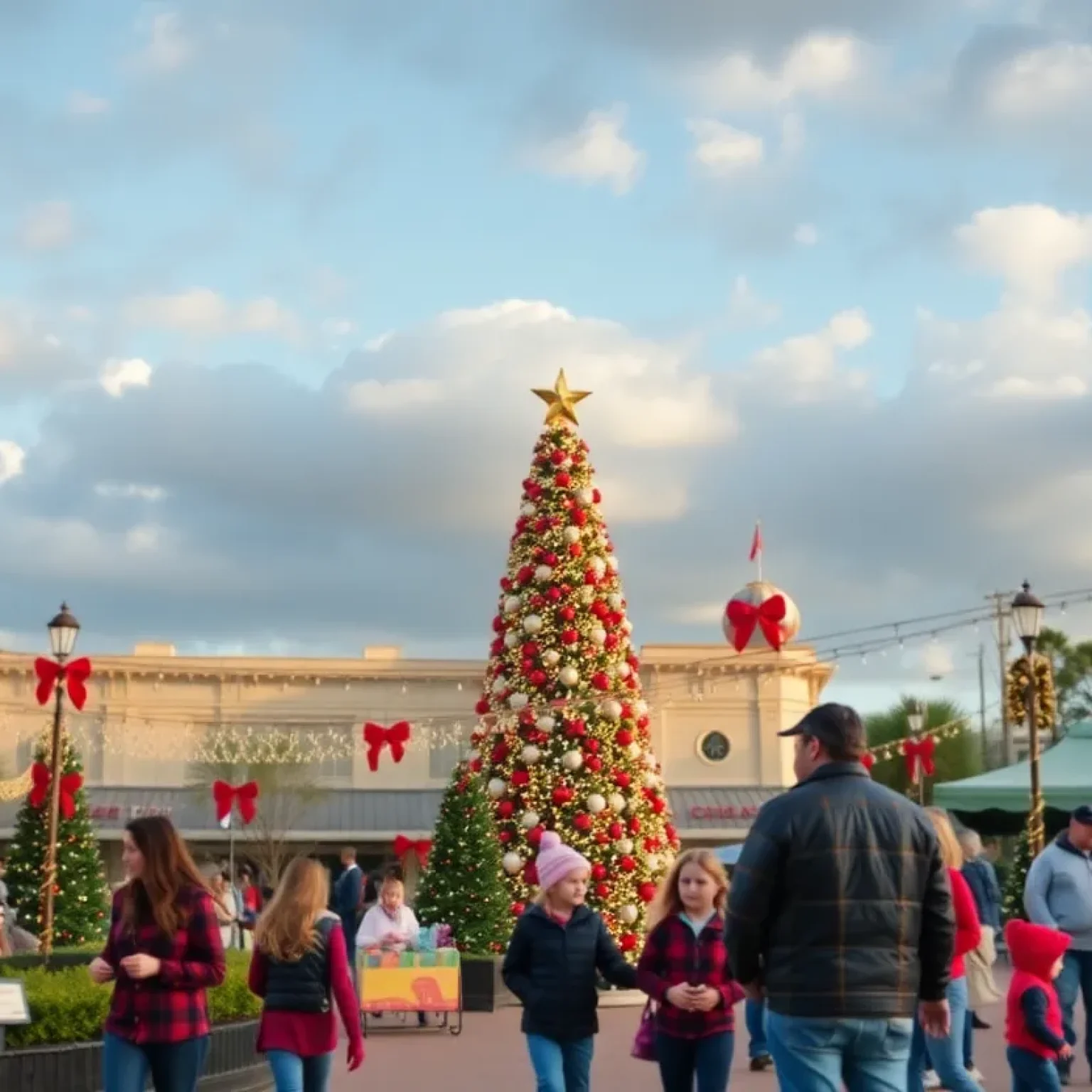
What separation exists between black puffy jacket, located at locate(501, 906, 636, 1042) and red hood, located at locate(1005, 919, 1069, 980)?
183 cm

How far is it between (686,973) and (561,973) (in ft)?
1.92

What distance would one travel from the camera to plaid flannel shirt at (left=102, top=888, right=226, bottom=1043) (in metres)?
7.15

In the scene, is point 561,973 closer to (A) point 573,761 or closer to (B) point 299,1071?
(B) point 299,1071

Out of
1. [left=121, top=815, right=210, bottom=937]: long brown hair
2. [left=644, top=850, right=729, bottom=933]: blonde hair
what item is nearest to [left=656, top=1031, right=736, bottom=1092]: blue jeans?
[left=644, top=850, right=729, bottom=933]: blonde hair

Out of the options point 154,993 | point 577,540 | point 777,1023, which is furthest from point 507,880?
point 777,1023

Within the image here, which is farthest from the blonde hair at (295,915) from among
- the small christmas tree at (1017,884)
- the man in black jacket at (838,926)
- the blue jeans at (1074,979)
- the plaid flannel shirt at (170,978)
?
the small christmas tree at (1017,884)

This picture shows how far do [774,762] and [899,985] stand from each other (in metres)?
57.8

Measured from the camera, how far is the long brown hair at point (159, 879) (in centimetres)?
719

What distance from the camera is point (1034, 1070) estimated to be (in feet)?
27.3

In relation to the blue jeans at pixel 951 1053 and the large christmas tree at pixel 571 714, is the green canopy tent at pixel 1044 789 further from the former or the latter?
the blue jeans at pixel 951 1053

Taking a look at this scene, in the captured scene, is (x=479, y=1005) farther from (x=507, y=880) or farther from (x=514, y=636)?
(x=514, y=636)

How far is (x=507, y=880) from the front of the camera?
22422 millimetres

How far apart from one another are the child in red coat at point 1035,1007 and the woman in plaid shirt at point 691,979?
1.44 metres

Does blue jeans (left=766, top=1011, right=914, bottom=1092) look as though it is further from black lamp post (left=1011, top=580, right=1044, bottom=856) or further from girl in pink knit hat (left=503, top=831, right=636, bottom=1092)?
black lamp post (left=1011, top=580, right=1044, bottom=856)
